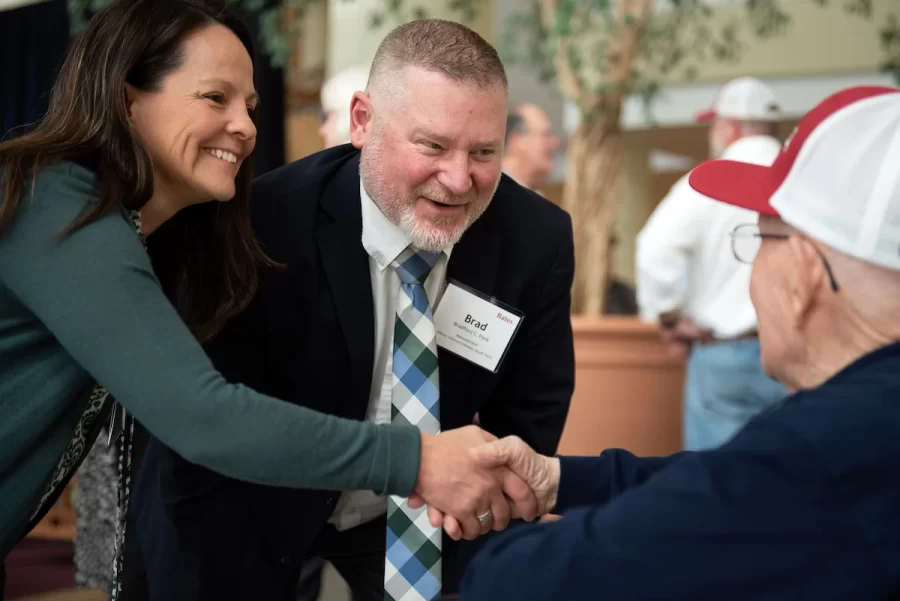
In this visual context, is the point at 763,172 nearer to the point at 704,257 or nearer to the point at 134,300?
the point at 134,300

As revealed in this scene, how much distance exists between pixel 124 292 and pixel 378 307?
78 centimetres

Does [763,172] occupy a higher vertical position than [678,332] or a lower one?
higher

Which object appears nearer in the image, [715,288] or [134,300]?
[134,300]

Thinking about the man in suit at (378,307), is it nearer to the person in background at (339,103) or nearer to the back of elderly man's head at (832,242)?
the back of elderly man's head at (832,242)

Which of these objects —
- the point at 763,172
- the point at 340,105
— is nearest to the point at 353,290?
the point at 763,172

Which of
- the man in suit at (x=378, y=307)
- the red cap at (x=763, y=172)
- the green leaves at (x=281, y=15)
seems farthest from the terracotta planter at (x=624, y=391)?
the red cap at (x=763, y=172)

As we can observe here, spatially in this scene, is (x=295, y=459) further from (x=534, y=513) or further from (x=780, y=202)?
(x=780, y=202)

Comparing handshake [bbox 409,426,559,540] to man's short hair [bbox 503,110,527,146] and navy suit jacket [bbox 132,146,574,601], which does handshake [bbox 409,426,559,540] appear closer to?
navy suit jacket [bbox 132,146,574,601]

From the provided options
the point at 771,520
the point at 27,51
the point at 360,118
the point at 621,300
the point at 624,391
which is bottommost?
the point at 624,391

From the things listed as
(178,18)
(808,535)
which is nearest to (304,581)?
(178,18)

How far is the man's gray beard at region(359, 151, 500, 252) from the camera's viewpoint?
205cm

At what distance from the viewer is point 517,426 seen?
7.64 feet

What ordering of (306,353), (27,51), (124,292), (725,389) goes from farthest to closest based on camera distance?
(27,51) < (725,389) < (306,353) < (124,292)

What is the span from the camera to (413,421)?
6.72 ft
